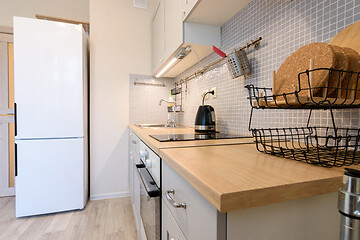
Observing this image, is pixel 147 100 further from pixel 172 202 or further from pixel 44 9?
pixel 172 202

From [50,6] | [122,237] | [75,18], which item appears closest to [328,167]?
[122,237]

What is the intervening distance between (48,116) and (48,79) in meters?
0.36

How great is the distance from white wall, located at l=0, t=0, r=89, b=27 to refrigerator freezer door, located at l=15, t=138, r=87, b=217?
5.53 ft

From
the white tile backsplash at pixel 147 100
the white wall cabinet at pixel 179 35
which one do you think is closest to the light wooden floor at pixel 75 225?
the white tile backsplash at pixel 147 100

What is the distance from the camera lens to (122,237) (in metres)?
1.61

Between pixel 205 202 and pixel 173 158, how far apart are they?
195mm

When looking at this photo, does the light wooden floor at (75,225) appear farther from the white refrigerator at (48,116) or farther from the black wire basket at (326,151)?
the black wire basket at (326,151)

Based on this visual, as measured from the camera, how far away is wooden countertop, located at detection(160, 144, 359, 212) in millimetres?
Answer: 350

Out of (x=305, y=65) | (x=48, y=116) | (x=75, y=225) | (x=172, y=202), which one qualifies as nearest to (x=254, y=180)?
(x=172, y=202)

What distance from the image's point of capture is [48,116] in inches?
74.8

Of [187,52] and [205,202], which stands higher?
[187,52]

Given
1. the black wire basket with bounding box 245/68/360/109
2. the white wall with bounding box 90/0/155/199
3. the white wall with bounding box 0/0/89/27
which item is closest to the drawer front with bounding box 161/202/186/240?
the black wire basket with bounding box 245/68/360/109

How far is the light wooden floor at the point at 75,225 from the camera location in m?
1.62

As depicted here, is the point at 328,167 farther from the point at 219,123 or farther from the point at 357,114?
the point at 219,123
